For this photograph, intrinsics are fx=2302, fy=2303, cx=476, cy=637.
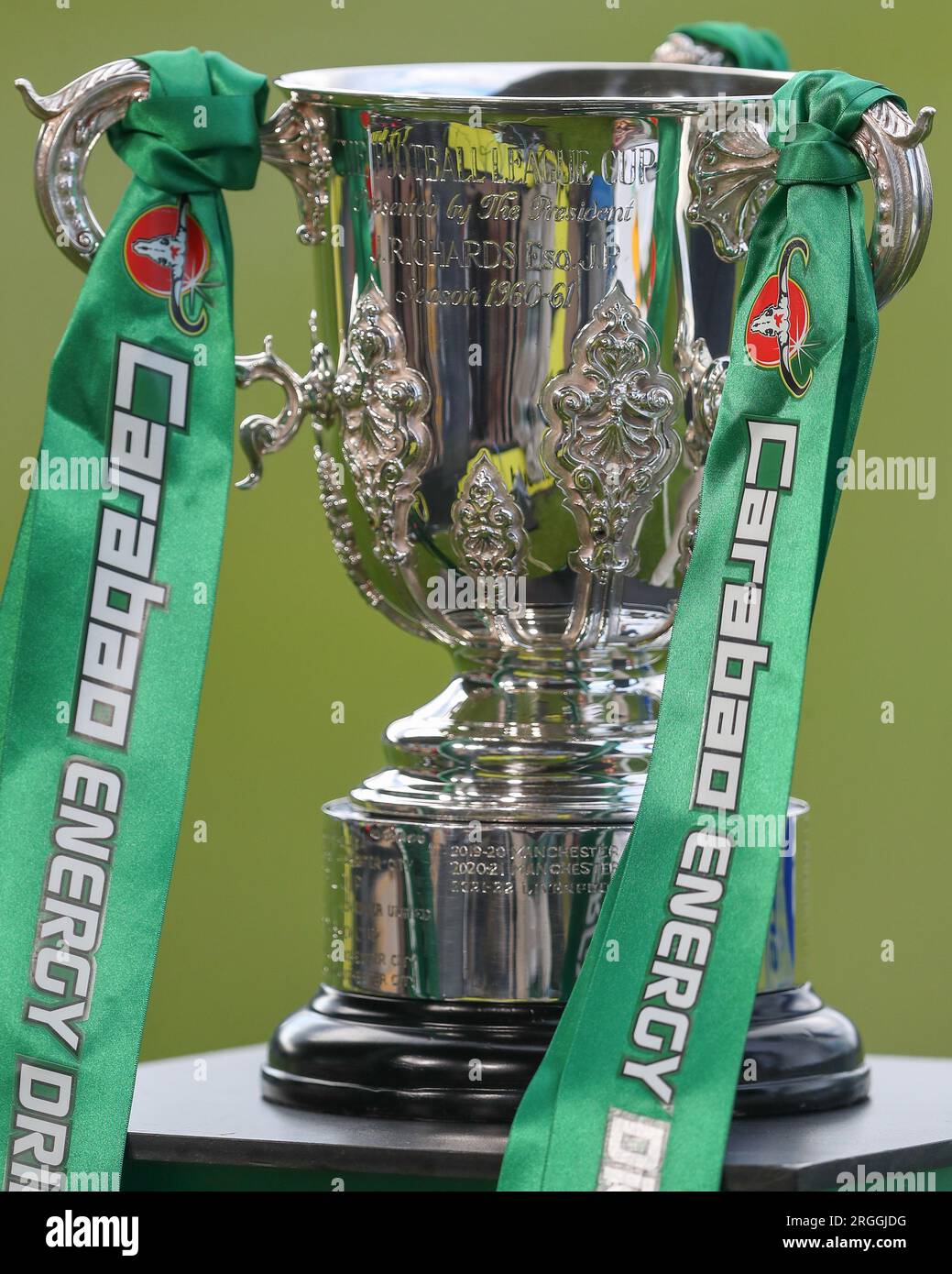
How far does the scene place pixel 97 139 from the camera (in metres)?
1.15

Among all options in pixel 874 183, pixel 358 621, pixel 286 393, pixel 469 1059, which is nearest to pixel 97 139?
pixel 286 393

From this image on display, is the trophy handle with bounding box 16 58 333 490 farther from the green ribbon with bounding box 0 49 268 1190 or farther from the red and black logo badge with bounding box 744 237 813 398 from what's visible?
the red and black logo badge with bounding box 744 237 813 398

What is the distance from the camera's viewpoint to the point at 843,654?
1847 mm

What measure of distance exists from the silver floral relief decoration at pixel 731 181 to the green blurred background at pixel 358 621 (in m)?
0.73

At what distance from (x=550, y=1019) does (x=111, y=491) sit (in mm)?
335

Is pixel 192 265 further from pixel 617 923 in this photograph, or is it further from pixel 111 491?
pixel 617 923

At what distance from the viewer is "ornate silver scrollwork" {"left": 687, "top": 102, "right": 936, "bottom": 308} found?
3.41 feet

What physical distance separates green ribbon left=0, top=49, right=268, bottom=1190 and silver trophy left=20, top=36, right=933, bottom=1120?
4 centimetres

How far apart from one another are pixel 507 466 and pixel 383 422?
0.07m

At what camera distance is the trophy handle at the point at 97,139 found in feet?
3.69

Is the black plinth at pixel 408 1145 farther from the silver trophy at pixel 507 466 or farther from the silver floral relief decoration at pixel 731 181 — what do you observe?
the silver floral relief decoration at pixel 731 181

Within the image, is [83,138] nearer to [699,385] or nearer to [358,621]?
[699,385]

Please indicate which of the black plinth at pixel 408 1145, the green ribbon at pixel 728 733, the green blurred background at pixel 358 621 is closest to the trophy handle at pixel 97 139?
the green ribbon at pixel 728 733

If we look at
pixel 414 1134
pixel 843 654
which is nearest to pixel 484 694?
pixel 414 1134
